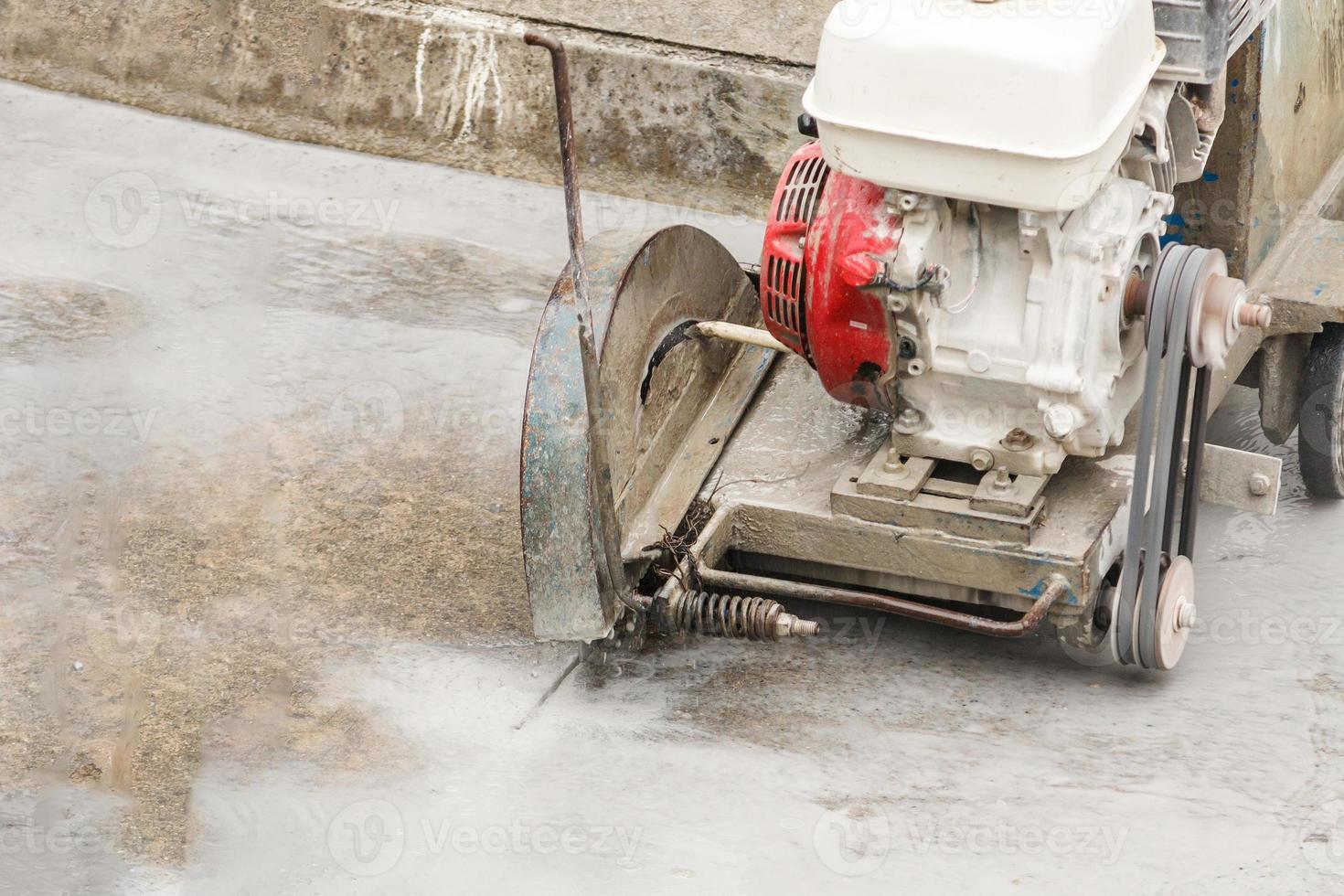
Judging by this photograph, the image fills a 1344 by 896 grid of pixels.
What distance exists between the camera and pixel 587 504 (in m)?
3.11

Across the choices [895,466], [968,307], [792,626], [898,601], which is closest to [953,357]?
[968,307]

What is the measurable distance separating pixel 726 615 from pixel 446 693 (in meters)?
0.59

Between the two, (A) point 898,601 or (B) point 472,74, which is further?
(B) point 472,74

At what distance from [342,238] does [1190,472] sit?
110 inches

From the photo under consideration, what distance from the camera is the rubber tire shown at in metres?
3.76

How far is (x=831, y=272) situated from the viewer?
3.11 m

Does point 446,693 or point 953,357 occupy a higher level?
point 953,357

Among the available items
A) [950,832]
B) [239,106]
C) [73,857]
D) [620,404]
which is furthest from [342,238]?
[950,832]

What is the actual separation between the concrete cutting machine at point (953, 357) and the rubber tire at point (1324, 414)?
441 millimetres

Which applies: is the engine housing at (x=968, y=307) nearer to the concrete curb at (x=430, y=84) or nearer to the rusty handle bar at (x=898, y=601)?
the rusty handle bar at (x=898, y=601)

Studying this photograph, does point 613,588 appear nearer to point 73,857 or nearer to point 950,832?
point 950,832

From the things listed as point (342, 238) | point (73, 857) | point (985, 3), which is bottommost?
point (73, 857)

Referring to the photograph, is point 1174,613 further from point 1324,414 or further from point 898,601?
point 1324,414

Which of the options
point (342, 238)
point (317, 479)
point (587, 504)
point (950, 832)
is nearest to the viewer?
point (950, 832)
